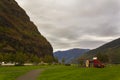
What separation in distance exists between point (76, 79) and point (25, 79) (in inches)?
463

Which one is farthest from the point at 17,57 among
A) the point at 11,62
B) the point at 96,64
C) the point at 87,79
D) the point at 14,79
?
the point at 87,79

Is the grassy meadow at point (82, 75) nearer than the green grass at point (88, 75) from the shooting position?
No

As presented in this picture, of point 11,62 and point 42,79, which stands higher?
point 11,62

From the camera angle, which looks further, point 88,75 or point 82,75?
point 82,75

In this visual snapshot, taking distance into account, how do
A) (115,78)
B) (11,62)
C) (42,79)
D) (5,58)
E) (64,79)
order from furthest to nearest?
(11,62) → (5,58) → (42,79) → (64,79) → (115,78)

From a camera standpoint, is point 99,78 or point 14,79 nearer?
point 99,78

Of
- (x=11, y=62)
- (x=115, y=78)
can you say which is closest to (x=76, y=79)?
(x=115, y=78)

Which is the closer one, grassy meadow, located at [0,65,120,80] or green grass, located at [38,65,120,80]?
green grass, located at [38,65,120,80]

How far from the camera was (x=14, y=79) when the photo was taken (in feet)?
177

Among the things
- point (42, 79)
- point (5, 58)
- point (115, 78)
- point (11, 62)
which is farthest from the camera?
point (11, 62)

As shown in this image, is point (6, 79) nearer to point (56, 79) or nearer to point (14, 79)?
point (14, 79)

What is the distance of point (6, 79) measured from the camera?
53.5 m

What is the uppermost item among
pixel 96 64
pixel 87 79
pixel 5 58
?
pixel 5 58

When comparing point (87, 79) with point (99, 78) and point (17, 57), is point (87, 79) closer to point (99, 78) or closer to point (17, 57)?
point (99, 78)
